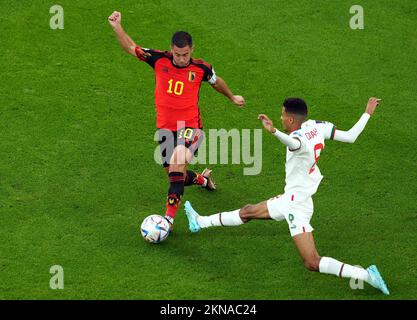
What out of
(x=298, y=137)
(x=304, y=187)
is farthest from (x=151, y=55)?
(x=304, y=187)

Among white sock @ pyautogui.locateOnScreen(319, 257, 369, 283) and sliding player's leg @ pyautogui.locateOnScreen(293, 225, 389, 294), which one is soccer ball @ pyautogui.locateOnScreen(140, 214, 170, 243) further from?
white sock @ pyautogui.locateOnScreen(319, 257, 369, 283)

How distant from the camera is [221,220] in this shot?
10.5 meters

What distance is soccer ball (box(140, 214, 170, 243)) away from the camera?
408 inches

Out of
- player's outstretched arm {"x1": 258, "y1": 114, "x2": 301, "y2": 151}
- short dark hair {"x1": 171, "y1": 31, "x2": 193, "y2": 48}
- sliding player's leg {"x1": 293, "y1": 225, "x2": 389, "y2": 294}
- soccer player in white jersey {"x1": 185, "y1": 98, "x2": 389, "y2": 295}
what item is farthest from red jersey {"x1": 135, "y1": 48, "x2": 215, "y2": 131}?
sliding player's leg {"x1": 293, "y1": 225, "x2": 389, "y2": 294}

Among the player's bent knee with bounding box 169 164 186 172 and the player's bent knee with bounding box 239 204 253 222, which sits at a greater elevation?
the player's bent knee with bounding box 169 164 186 172

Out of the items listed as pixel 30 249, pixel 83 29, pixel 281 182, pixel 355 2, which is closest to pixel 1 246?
pixel 30 249

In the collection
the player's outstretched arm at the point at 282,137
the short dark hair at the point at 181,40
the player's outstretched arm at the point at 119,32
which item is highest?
the player's outstretched arm at the point at 119,32

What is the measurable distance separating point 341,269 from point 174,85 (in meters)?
3.07

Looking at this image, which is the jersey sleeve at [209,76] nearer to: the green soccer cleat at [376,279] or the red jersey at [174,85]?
the red jersey at [174,85]

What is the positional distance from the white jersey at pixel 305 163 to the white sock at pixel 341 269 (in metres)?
0.73

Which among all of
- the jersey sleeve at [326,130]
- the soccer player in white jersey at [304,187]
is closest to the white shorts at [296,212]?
the soccer player in white jersey at [304,187]

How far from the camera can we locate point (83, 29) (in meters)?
14.8

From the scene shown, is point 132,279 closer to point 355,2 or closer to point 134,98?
point 134,98

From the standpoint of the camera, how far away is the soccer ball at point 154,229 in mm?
10352
